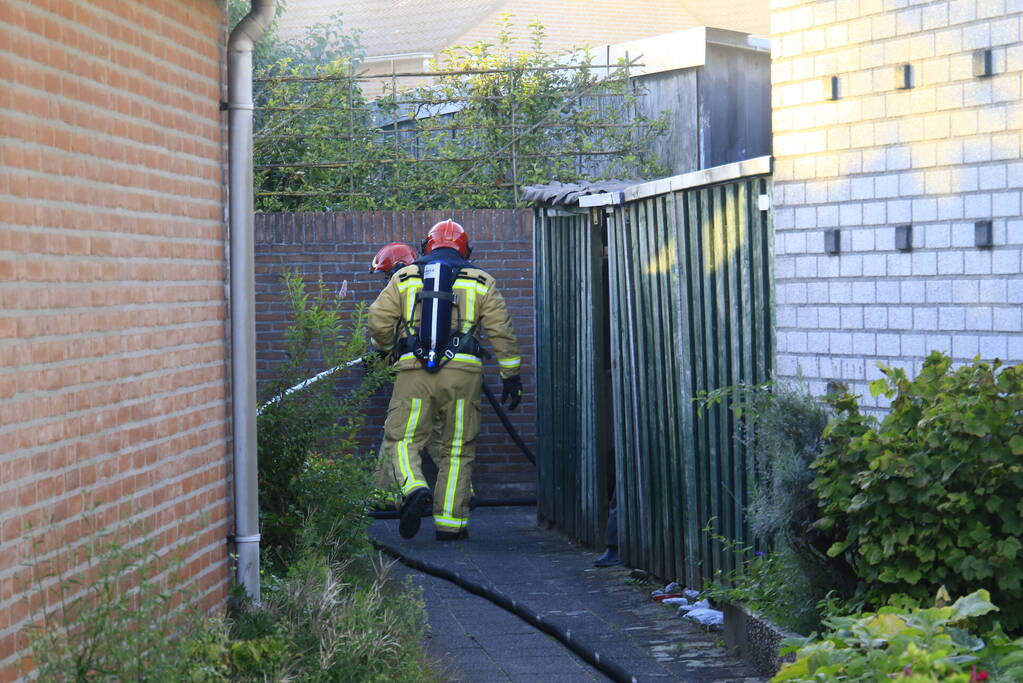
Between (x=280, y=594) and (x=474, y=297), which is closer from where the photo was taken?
(x=280, y=594)

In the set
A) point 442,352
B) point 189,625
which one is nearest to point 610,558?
point 442,352

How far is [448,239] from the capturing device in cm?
1016

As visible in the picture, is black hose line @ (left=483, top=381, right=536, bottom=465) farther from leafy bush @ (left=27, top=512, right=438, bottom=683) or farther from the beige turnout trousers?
leafy bush @ (left=27, top=512, right=438, bottom=683)

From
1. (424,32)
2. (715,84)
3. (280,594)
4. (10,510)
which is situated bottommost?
(280,594)

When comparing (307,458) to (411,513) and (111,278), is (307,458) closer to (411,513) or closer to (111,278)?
(411,513)

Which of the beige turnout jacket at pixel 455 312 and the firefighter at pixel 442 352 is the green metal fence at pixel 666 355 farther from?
the firefighter at pixel 442 352

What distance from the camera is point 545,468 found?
34.6 feet

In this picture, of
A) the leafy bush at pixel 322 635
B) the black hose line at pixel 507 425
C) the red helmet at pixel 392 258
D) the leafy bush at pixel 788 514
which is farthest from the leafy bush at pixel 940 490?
the red helmet at pixel 392 258

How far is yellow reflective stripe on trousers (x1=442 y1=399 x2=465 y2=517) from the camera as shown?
10.0 metres

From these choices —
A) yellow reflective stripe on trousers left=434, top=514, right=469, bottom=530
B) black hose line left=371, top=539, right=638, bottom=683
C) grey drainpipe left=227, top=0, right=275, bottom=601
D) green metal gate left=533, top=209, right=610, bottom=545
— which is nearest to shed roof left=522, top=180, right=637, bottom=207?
green metal gate left=533, top=209, right=610, bottom=545

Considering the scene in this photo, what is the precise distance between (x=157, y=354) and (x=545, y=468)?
5419 mm

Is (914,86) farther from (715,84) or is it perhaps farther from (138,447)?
(715,84)

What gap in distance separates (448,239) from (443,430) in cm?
133

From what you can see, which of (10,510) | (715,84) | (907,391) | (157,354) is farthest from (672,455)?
(715,84)
